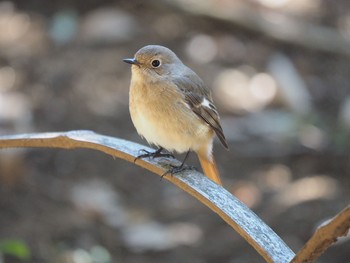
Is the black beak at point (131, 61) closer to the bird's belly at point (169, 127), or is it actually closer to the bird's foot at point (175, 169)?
the bird's belly at point (169, 127)

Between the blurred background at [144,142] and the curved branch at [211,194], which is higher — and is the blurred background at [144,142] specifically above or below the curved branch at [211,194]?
above

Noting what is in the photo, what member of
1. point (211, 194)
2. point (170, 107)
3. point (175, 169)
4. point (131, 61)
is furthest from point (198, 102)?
point (211, 194)

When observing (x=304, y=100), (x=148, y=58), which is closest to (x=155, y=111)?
(x=148, y=58)

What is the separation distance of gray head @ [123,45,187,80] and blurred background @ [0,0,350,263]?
0.98m

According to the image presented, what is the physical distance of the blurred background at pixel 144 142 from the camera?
4426 mm

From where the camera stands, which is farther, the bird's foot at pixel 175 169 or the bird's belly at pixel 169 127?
the bird's belly at pixel 169 127

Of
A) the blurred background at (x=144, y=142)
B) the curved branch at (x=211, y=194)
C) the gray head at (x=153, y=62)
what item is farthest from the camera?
the blurred background at (x=144, y=142)

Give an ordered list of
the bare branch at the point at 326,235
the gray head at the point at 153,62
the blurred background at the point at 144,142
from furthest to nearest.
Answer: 1. the blurred background at the point at 144,142
2. the gray head at the point at 153,62
3. the bare branch at the point at 326,235

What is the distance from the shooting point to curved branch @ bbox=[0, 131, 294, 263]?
1.74 metres

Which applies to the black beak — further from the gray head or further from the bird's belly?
the bird's belly

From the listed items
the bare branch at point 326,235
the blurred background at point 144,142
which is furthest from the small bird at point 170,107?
the bare branch at point 326,235

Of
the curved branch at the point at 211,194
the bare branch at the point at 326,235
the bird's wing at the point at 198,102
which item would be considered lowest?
the bare branch at the point at 326,235

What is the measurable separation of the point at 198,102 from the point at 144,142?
197cm

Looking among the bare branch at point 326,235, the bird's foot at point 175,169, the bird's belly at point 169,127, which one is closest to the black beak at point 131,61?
the bird's belly at point 169,127
